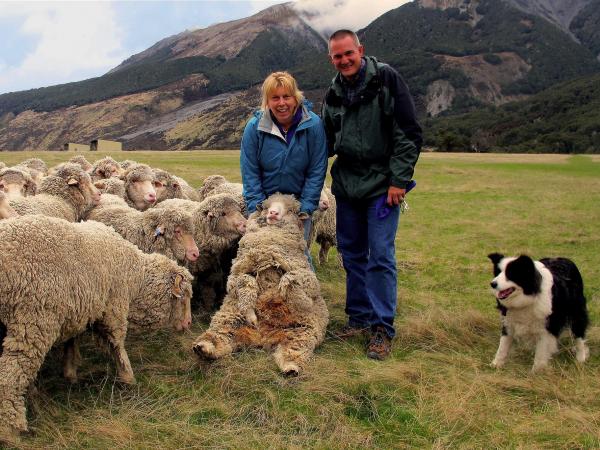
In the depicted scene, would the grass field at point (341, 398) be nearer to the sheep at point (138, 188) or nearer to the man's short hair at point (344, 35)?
the man's short hair at point (344, 35)

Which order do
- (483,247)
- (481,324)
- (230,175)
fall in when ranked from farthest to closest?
(230,175) → (483,247) → (481,324)

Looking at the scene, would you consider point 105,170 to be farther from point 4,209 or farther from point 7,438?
point 7,438

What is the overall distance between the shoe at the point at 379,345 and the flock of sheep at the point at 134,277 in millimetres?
506

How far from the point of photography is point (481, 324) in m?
6.35

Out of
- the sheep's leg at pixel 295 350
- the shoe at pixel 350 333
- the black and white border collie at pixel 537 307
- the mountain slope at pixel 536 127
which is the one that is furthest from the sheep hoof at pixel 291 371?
the mountain slope at pixel 536 127

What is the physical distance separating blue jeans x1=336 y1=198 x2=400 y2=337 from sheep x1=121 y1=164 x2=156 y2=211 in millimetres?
3966

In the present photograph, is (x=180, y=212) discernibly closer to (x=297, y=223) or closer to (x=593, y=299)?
(x=297, y=223)

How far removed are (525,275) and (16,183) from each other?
23.9 ft

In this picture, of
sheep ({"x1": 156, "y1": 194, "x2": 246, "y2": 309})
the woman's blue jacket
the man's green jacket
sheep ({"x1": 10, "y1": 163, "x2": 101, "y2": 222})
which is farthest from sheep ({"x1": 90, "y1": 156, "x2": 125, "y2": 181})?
the man's green jacket

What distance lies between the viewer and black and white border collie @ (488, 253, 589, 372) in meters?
5.04

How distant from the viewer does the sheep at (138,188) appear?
8.77 meters

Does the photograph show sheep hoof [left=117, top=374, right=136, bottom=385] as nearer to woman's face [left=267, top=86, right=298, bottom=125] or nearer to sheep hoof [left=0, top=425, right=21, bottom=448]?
sheep hoof [left=0, top=425, right=21, bottom=448]

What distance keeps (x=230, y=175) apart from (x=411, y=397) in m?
23.7

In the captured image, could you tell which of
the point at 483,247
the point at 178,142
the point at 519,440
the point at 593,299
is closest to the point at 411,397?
the point at 519,440
